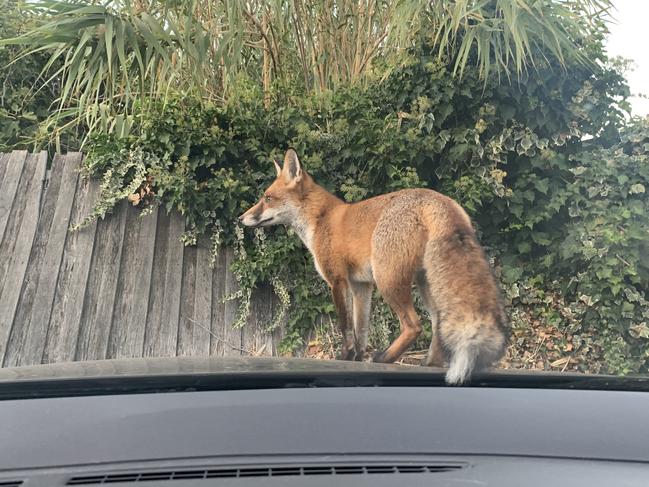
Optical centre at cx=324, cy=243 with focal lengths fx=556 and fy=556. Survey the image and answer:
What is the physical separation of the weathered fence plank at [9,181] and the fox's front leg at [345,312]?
10.2 ft

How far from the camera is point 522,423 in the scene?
45.0 inches

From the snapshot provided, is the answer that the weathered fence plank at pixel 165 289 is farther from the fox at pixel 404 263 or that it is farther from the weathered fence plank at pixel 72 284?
the fox at pixel 404 263

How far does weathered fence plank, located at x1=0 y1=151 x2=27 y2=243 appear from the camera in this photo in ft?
16.0

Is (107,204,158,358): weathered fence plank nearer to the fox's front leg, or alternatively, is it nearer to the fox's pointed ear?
the fox's pointed ear

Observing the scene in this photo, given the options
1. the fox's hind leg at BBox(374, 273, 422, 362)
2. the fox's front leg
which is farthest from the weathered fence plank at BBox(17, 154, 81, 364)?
the fox's hind leg at BBox(374, 273, 422, 362)

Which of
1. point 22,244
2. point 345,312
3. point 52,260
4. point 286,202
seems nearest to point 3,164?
point 22,244

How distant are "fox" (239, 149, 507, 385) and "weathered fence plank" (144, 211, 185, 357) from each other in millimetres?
1331

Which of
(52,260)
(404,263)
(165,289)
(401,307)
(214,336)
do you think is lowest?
(214,336)

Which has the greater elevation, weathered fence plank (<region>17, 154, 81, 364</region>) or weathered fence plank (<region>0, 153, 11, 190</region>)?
weathered fence plank (<region>0, 153, 11, 190</region>)

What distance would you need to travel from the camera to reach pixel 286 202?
4.00 metres

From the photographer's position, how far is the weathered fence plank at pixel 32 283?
4.55 m

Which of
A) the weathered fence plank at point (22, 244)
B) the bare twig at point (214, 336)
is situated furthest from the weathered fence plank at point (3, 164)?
the bare twig at point (214, 336)

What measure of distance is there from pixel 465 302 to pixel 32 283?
3.87 m

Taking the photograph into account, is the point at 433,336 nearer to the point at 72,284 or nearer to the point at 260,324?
the point at 260,324
